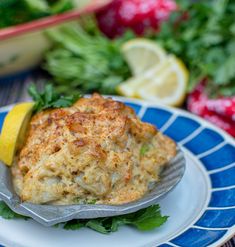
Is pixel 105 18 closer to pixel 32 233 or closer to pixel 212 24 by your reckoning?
pixel 212 24

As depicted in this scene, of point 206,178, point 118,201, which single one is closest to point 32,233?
point 118,201

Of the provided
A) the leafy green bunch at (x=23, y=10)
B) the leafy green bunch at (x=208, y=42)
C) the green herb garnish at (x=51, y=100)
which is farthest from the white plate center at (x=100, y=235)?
the leafy green bunch at (x=23, y=10)

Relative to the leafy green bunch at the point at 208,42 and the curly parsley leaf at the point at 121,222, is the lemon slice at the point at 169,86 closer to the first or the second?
the leafy green bunch at the point at 208,42

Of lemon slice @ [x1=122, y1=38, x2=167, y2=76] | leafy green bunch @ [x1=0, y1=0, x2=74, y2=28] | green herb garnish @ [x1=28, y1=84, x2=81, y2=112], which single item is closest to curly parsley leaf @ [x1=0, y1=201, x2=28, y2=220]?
green herb garnish @ [x1=28, y1=84, x2=81, y2=112]

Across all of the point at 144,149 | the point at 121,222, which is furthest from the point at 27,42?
the point at 121,222

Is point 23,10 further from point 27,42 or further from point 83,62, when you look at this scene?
point 83,62

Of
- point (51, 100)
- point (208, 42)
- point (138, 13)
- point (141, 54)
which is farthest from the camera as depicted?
point (138, 13)
